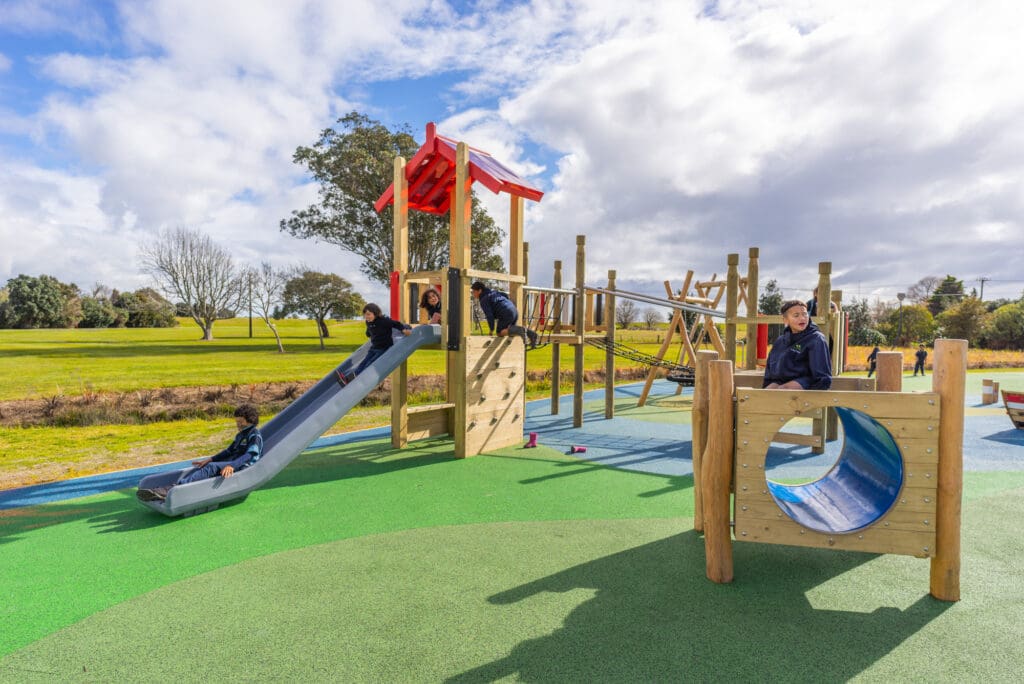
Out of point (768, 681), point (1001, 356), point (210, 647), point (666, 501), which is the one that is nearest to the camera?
point (768, 681)

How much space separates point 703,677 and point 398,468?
17.1ft

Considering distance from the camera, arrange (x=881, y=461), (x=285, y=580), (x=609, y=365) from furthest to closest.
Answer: (x=609, y=365), (x=881, y=461), (x=285, y=580)

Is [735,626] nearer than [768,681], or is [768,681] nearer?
[768,681]

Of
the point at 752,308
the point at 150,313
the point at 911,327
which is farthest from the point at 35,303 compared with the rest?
the point at 911,327

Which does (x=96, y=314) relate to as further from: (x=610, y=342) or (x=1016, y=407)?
(x=1016, y=407)

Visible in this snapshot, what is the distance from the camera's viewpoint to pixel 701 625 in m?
3.38

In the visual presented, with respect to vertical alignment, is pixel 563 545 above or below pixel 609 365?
below

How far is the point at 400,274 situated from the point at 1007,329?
46.3 m

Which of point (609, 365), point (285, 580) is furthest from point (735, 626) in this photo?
point (609, 365)

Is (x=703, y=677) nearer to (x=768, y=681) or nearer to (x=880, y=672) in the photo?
(x=768, y=681)

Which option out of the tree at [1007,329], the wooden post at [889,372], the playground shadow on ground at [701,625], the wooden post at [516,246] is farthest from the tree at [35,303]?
the tree at [1007,329]

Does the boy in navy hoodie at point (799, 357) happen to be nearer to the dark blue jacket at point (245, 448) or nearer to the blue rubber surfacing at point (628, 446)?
the blue rubber surfacing at point (628, 446)

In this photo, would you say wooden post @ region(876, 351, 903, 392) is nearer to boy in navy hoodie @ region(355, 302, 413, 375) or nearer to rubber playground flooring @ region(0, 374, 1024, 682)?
rubber playground flooring @ region(0, 374, 1024, 682)

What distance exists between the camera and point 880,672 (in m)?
2.92
